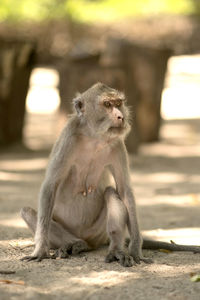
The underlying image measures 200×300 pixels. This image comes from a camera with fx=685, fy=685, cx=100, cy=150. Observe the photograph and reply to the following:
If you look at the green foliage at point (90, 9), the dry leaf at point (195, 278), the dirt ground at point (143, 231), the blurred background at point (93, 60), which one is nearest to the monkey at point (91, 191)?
the dirt ground at point (143, 231)

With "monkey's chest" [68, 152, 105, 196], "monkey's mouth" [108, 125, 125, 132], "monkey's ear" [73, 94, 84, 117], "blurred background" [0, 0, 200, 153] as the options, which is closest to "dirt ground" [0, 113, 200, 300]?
"monkey's chest" [68, 152, 105, 196]

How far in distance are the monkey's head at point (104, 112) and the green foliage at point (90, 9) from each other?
19.0 metres

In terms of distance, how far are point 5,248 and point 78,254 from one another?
66 cm

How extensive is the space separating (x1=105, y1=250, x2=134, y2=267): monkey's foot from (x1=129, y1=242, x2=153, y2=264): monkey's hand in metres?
0.10

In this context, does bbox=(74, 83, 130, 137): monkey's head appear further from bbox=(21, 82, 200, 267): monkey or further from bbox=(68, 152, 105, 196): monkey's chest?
bbox=(68, 152, 105, 196): monkey's chest

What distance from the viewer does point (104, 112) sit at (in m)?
5.38

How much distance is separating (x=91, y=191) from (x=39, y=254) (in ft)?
2.47

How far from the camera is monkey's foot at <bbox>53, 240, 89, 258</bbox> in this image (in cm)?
548

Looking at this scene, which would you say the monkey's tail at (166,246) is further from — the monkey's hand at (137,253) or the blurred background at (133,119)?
the blurred background at (133,119)

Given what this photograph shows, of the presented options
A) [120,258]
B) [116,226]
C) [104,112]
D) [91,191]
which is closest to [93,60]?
[91,191]

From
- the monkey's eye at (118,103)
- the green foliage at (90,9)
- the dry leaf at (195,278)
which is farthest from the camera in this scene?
the green foliage at (90,9)

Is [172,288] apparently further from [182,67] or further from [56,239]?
[182,67]

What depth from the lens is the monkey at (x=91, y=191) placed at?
5.39m

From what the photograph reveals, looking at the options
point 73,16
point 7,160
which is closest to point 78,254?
point 7,160
